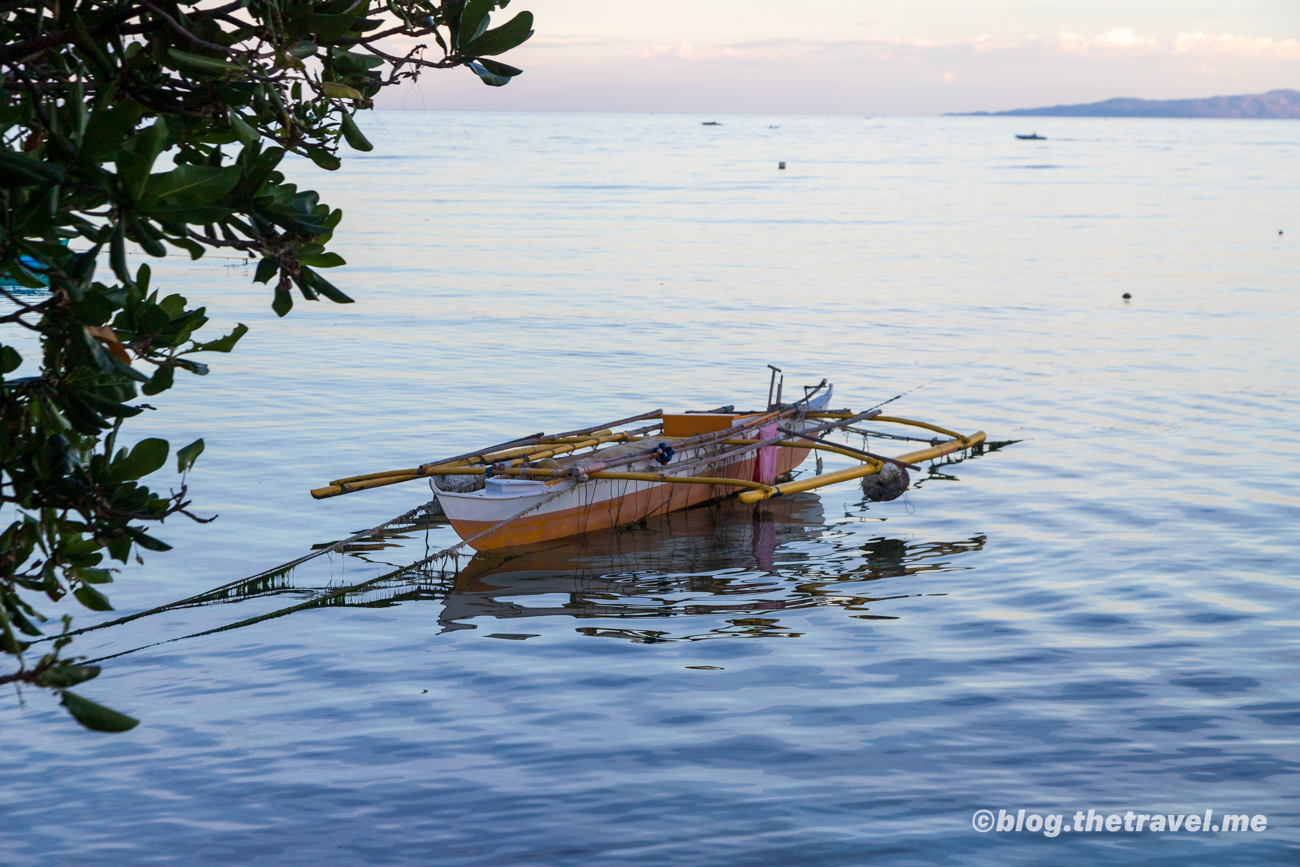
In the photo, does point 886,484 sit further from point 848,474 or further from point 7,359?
point 7,359

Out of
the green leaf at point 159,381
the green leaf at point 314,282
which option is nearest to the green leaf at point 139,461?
the green leaf at point 159,381

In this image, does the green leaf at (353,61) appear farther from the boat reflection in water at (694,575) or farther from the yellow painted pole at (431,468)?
the yellow painted pole at (431,468)

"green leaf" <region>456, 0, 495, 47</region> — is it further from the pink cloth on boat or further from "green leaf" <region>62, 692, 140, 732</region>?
the pink cloth on boat

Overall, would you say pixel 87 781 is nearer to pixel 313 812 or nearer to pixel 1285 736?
pixel 313 812

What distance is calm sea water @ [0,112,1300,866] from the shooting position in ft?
22.5

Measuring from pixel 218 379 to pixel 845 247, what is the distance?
2666 cm

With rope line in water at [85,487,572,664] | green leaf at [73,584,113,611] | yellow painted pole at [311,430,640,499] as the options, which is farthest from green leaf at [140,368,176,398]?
yellow painted pole at [311,430,640,499]

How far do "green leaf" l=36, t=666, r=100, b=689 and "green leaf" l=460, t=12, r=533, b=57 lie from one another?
2.11 m

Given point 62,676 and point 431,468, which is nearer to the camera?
point 62,676

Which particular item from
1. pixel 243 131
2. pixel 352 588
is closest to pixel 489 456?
pixel 352 588

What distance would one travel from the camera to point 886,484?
14102 millimetres

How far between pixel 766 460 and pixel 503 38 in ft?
37.6

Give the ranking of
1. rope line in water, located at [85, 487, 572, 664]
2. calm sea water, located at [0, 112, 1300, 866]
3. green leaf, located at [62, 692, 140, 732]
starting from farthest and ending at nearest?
rope line in water, located at [85, 487, 572, 664]
calm sea water, located at [0, 112, 1300, 866]
green leaf, located at [62, 692, 140, 732]

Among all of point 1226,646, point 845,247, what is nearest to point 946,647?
point 1226,646
